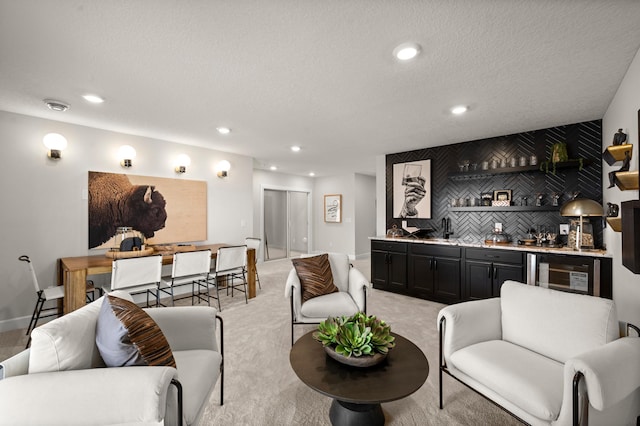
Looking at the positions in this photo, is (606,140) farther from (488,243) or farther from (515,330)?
(515,330)

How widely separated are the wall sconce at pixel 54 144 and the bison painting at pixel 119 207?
40 centimetres

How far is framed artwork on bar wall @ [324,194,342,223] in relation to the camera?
8172 millimetres

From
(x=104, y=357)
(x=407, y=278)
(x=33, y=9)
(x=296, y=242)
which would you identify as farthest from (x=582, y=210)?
(x=296, y=242)

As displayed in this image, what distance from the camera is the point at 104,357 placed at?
132cm

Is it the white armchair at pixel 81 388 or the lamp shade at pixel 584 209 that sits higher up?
the lamp shade at pixel 584 209

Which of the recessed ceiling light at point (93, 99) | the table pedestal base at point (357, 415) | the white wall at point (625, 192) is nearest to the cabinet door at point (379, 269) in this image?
the white wall at point (625, 192)

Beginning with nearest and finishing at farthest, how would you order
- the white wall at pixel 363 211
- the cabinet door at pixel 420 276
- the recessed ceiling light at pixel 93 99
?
the recessed ceiling light at pixel 93 99
the cabinet door at pixel 420 276
the white wall at pixel 363 211

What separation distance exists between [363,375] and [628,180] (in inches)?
85.9

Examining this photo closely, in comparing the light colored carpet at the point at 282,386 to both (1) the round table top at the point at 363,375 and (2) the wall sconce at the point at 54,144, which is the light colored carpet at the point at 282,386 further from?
(2) the wall sconce at the point at 54,144

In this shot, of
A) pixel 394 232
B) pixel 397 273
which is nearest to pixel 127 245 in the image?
pixel 397 273

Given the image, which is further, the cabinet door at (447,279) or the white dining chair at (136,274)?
the cabinet door at (447,279)

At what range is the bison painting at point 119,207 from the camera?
150 inches

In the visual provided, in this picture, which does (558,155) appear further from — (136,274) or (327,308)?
(136,274)

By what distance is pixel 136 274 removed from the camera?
124 inches
